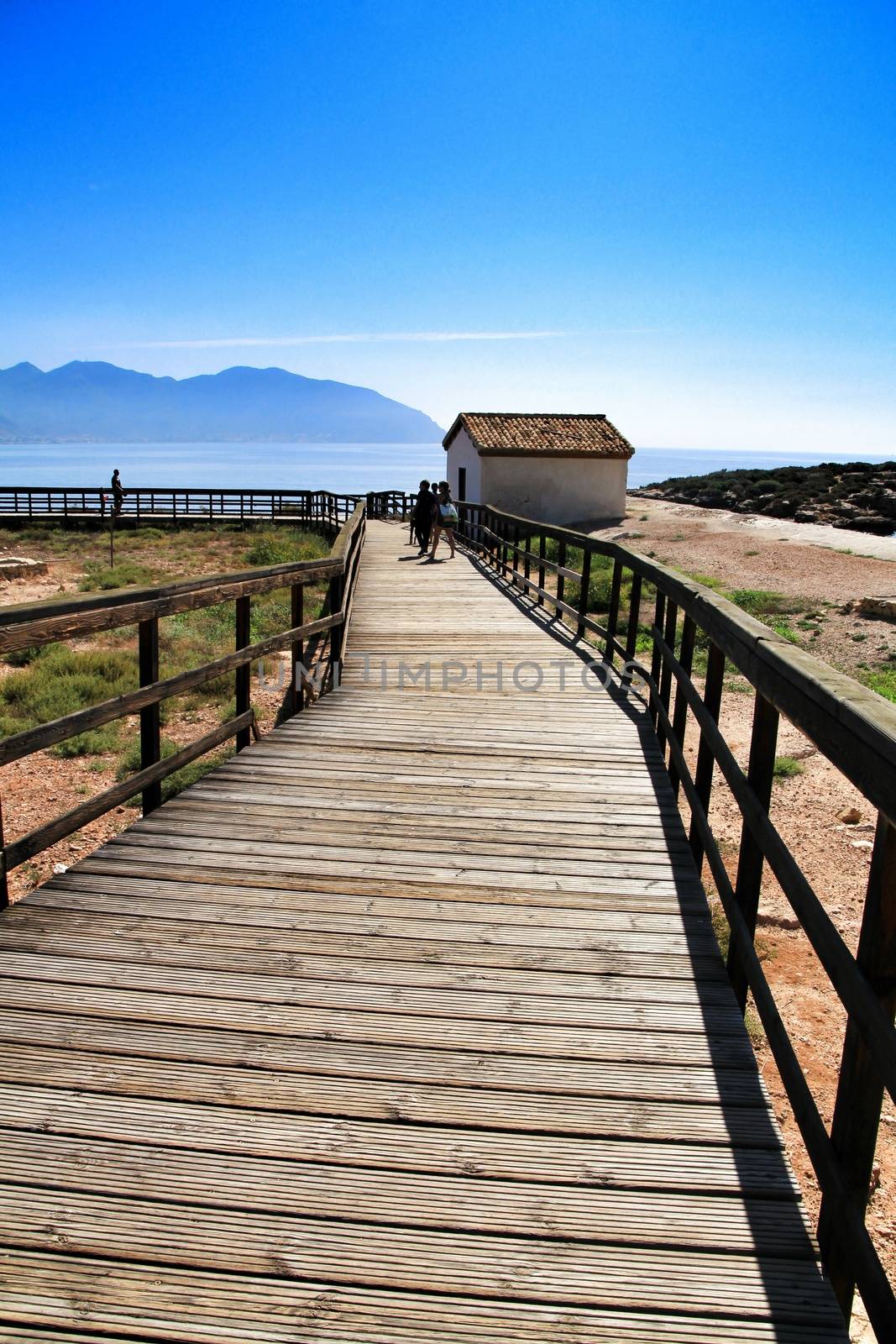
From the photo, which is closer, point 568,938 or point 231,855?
point 568,938

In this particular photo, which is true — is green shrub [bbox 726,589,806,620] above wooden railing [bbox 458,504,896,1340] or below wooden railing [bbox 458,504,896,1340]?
below

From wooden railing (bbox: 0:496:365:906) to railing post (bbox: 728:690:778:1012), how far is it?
2.44 metres

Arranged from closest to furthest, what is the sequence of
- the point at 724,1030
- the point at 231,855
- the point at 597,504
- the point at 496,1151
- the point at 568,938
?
the point at 496,1151 → the point at 724,1030 → the point at 568,938 → the point at 231,855 → the point at 597,504

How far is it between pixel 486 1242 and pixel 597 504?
33.4 m

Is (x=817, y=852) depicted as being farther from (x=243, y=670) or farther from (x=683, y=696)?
(x=243, y=670)

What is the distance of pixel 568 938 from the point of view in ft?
11.2

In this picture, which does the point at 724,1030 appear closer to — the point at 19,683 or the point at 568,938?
the point at 568,938

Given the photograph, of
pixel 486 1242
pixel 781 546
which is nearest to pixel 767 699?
pixel 486 1242

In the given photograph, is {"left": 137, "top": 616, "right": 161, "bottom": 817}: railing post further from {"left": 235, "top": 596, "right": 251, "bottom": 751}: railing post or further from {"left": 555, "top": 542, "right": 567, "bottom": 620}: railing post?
{"left": 555, "top": 542, "right": 567, "bottom": 620}: railing post

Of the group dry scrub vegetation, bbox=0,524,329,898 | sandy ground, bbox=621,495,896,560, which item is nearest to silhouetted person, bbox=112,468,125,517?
dry scrub vegetation, bbox=0,524,329,898

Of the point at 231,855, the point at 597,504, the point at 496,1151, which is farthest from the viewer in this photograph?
the point at 597,504

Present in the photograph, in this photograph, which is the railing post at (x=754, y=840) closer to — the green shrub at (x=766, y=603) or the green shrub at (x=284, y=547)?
the green shrub at (x=766, y=603)

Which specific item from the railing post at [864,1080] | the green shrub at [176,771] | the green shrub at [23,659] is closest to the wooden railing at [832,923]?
the railing post at [864,1080]

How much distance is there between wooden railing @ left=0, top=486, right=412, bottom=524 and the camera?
3834cm
